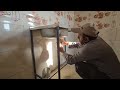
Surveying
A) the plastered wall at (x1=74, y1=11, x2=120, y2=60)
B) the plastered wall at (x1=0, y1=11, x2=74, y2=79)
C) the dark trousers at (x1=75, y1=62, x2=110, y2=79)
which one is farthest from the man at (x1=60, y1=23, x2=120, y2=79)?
the plastered wall at (x1=74, y1=11, x2=120, y2=60)

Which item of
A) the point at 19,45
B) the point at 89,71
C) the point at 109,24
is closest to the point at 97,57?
the point at 89,71

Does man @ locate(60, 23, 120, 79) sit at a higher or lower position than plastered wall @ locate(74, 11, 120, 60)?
lower

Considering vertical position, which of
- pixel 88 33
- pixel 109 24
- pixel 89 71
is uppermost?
pixel 109 24

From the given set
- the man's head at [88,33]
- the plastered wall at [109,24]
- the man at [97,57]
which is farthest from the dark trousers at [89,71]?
the plastered wall at [109,24]

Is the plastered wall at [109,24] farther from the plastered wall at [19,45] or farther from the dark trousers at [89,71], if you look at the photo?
the dark trousers at [89,71]

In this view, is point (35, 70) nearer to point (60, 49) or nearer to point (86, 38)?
point (60, 49)

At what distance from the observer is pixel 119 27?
217 centimetres

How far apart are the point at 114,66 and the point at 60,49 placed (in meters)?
0.52

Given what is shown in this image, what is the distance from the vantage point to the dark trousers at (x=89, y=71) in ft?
3.78

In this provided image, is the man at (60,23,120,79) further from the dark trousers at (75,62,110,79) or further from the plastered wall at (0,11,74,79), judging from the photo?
the plastered wall at (0,11,74,79)

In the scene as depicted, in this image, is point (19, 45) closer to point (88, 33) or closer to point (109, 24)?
point (88, 33)

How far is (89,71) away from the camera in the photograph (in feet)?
4.02

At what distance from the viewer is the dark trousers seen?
1.15 m
